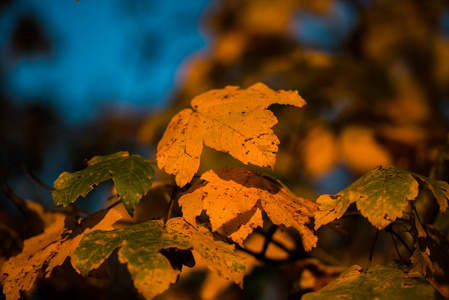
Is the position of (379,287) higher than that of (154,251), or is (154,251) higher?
(154,251)

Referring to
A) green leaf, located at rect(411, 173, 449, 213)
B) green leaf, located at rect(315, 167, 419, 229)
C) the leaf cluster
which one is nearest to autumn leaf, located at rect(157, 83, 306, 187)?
the leaf cluster

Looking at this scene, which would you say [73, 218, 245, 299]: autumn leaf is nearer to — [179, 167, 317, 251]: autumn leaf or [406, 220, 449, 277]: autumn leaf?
[179, 167, 317, 251]: autumn leaf

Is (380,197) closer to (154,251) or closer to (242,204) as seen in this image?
(242,204)

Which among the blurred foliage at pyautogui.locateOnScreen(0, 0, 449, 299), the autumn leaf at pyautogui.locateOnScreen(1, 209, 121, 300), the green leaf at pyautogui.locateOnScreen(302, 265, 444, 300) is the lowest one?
the blurred foliage at pyautogui.locateOnScreen(0, 0, 449, 299)

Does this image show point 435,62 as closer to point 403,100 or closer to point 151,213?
point 403,100

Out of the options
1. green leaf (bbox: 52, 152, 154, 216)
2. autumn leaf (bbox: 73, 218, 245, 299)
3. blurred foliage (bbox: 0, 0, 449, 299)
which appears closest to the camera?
autumn leaf (bbox: 73, 218, 245, 299)

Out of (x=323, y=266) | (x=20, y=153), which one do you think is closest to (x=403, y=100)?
(x=323, y=266)

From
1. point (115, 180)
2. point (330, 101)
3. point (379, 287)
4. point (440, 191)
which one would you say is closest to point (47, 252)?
point (115, 180)
